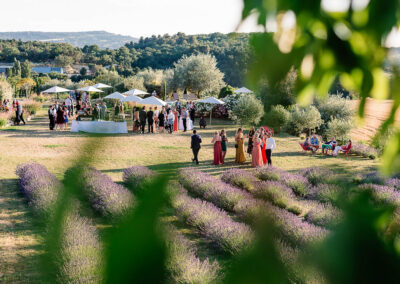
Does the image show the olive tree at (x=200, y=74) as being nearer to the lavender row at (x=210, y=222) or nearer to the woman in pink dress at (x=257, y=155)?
the woman in pink dress at (x=257, y=155)

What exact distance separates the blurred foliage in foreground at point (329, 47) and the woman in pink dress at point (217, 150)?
12703 mm

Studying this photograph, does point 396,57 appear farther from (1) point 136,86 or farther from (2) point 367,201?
(1) point 136,86

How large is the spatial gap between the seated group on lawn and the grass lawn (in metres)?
0.33

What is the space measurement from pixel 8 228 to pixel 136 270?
777 centimetres

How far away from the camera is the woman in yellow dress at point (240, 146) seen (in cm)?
1397

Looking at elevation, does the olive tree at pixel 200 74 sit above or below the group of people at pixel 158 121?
above

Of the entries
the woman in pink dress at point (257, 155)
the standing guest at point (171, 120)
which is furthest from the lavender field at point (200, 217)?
the standing guest at point (171, 120)

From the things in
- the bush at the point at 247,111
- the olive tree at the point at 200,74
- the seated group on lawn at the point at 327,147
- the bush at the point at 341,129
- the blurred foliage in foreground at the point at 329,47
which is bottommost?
the seated group on lawn at the point at 327,147

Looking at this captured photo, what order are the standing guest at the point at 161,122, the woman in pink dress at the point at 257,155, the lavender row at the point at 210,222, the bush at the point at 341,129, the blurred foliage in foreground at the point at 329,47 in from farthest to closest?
→ 1. the standing guest at the point at 161,122
2. the bush at the point at 341,129
3. the woman in pink dress at the point at 257,155
4. the lavender row at the point at 210,222
5. the blurred foliage in foreground at the point at 329,47

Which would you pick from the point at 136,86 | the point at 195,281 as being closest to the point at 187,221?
the point at 195,281

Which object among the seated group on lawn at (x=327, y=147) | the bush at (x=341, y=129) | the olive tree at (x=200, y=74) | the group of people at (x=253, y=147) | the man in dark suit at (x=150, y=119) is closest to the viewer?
the group of people at (x=253, y=147)

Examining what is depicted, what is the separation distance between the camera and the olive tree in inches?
1583

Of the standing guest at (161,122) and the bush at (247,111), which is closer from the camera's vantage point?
the standing guest at (161,122)

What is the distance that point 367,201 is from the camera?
0.47 meters
